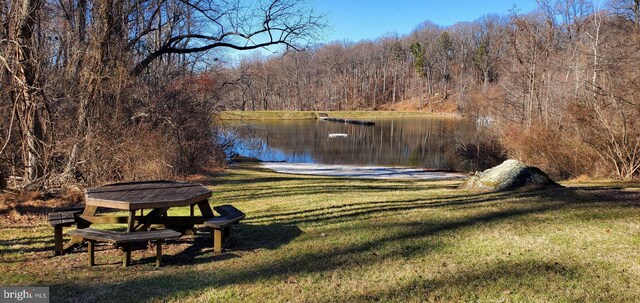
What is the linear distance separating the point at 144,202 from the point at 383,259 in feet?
9.15

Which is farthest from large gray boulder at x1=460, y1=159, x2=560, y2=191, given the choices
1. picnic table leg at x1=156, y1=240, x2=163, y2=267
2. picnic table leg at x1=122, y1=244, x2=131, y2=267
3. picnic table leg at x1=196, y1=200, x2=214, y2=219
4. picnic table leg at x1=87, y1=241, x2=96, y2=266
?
picnic table leg at x1=87, y1=241, x2=96, y2=266

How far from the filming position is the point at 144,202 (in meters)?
5.02

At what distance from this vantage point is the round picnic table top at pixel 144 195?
16.6ft

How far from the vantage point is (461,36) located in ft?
338

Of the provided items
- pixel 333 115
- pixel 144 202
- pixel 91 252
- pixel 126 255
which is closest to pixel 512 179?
pixel 144 202

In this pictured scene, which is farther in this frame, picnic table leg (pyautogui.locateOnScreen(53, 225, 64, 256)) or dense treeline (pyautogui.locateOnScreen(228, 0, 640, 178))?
dense treeline (pyautogui.locateOnScreen(228, 0, 640, 178))

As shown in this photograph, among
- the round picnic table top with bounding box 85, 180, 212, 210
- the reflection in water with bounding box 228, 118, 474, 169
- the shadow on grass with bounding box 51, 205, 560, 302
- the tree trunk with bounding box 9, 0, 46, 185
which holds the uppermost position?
the tree trunk with bounding box 9, 0, 46, 185

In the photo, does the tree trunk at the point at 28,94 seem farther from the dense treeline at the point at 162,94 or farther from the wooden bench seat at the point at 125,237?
the wooden bench seat at the point at 125,237

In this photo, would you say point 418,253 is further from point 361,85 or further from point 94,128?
point 361,85

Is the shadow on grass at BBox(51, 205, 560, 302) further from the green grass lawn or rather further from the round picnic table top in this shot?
the round picnic table top

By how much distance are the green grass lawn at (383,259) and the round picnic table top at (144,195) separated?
2.30 ft

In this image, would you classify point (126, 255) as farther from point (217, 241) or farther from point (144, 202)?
point (217, 241)

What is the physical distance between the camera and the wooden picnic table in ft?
16.7

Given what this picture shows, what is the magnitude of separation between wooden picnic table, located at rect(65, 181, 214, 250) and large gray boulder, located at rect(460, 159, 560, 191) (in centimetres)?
645
